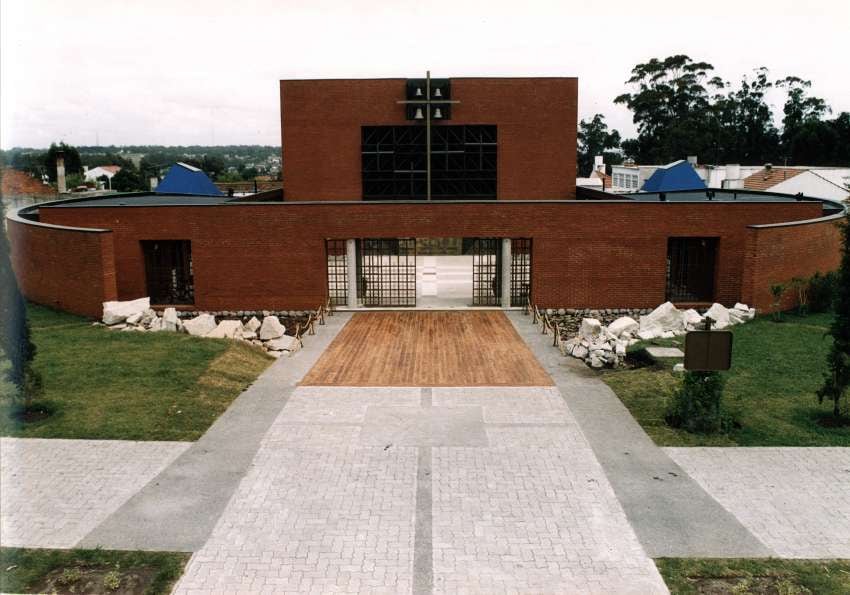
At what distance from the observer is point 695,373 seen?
41.3 feet

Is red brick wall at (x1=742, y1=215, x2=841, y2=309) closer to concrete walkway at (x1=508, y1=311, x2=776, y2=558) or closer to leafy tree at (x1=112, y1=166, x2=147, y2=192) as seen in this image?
concrete walkway at (x1=508, y1=311, x2=776, y2=558)

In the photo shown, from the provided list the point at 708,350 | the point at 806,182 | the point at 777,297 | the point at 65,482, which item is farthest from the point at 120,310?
the point at 806,182

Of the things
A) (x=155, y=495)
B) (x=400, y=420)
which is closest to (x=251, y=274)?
(x=400, y=420)

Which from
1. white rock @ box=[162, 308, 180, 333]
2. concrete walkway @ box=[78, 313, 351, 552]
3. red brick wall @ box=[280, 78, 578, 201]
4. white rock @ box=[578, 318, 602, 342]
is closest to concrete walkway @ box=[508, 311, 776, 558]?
Result: white rock @ box=[578, 318, 602, 342]

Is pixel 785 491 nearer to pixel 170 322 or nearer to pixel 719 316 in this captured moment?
pixel 719 316

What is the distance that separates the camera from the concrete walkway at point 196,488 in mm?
9000

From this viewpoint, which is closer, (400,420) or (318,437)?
(318,437)

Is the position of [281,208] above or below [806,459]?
above

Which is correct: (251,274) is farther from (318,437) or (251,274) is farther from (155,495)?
(155,495)

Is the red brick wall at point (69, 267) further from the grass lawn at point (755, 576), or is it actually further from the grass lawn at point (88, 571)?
the grass lawn at point (755, 576)

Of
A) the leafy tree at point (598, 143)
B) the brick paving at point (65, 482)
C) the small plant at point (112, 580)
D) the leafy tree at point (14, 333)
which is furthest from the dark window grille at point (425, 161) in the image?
the leafy tree at point (598, 143)

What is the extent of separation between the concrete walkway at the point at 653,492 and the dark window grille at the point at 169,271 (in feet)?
47.6

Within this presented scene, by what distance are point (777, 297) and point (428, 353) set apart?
11.0 meters

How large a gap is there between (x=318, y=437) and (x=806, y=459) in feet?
25.5
